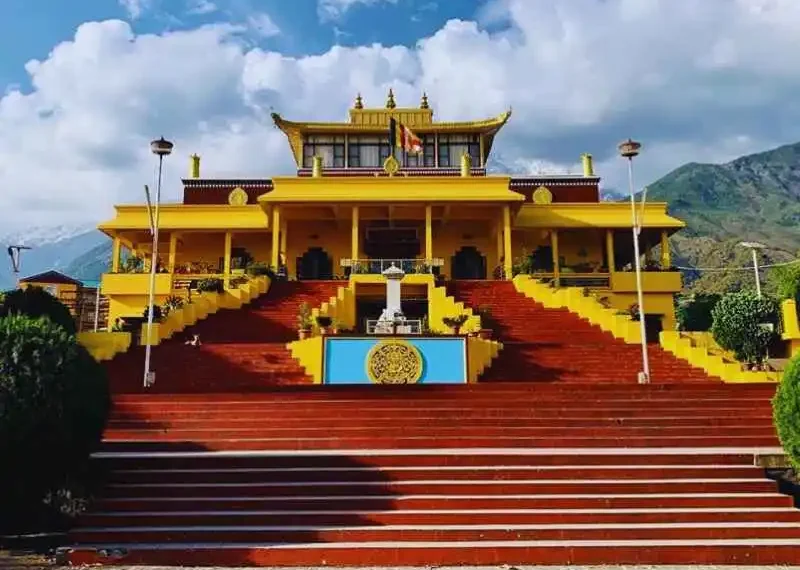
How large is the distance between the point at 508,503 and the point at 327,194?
60.4 feet

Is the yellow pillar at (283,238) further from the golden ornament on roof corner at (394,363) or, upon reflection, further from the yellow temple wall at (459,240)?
the golden ornament on roof corner at (394,363)

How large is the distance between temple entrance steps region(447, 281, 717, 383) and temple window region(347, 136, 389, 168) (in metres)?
13.8

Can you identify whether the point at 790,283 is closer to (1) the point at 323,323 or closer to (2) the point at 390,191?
(2) the point at 390,191

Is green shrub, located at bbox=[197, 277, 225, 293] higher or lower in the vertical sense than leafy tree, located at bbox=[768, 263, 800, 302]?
lower

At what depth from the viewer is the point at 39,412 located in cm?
617

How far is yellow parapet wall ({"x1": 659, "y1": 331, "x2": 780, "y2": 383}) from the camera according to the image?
1340cm

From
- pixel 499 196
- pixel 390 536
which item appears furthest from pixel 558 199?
pixel 390 536

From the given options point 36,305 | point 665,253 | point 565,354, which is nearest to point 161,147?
point 36,305

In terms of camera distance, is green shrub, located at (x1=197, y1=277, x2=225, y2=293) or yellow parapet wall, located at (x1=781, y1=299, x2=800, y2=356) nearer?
yellow parapet wall, located at (x1=781, y1=299, x2=800, y2=356)

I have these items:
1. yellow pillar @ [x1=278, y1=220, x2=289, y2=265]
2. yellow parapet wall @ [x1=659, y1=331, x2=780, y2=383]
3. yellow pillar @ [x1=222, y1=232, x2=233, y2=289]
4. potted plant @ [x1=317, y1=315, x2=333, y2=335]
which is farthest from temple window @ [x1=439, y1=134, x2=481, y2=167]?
potted plant @ [x1=317, y1=315, x2=333, y2=335]

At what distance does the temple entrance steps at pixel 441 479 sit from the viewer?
20.2ft

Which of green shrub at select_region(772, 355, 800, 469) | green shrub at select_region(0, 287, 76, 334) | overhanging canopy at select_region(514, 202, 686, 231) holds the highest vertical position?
overhanging canopy at select_region(514, 202, 686, 231)

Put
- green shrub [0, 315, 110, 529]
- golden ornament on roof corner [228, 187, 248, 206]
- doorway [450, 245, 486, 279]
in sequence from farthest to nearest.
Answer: golden ornament on roof corner [228, 187, 248, 206], doorway [450, 245, 486, 279], green shrub [0, 315, 110, 529]

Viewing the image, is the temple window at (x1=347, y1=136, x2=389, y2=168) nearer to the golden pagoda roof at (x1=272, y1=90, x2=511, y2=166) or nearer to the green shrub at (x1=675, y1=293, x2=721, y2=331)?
the golden pagoda roof at (x1=272, y1=90, x2=511, y2=166)
